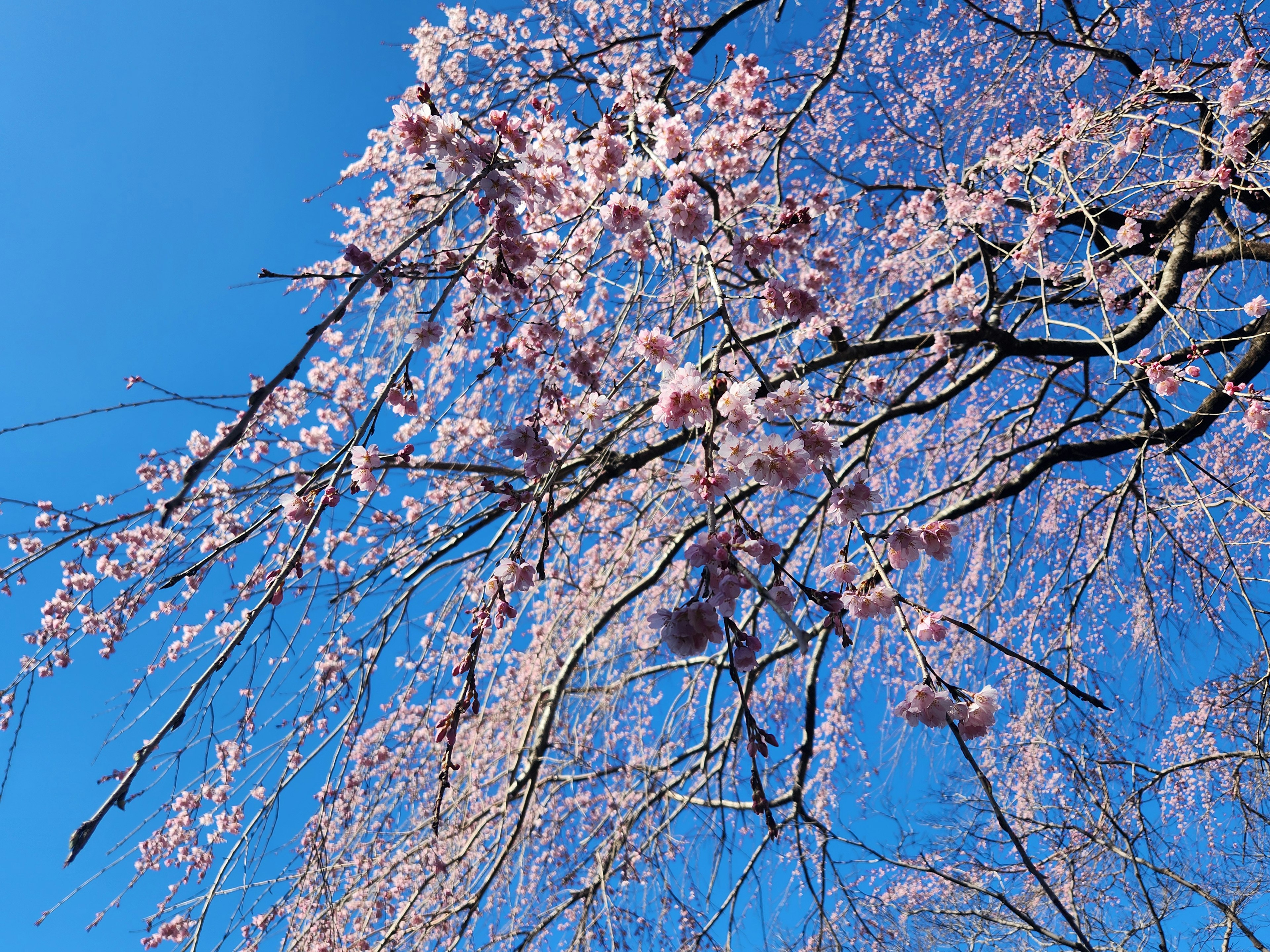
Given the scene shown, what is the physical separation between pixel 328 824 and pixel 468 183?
2.30m

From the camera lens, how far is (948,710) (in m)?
1.28

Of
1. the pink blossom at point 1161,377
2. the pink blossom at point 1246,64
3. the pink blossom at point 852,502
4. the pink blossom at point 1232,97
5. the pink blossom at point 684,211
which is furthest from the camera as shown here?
the pink blossom at point 1246,64

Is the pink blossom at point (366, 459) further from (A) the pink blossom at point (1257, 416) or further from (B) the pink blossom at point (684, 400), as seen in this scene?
(A) the pink blossom at point (1257, 416)

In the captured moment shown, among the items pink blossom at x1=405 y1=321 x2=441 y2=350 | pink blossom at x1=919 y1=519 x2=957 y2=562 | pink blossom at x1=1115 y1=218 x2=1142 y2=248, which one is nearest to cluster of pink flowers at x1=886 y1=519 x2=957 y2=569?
pink blossom at x1=919 y1=519 x2=957 y2=562

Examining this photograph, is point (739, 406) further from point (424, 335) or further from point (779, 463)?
point (424, 335)

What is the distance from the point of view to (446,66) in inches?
183

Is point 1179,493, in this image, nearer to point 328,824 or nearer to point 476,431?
point 476,431

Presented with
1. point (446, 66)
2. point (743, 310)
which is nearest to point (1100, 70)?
point (743, 310)

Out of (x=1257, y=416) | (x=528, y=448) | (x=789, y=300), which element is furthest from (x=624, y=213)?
(x=1257, y=416)

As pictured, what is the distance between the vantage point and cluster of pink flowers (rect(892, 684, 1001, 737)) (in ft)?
4.23

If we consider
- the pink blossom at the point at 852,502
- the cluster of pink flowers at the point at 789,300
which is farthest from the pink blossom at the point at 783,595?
the cluster of pink flowers at the point at 789,300

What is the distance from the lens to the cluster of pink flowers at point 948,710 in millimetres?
1288

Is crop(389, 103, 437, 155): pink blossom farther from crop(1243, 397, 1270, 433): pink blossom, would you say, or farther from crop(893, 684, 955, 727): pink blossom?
crop(1243, 397, 1270, 433): pink blossom

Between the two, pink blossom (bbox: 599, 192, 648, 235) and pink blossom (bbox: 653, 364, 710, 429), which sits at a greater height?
pink blossom (bbox: 599, 192, 648, 235)
